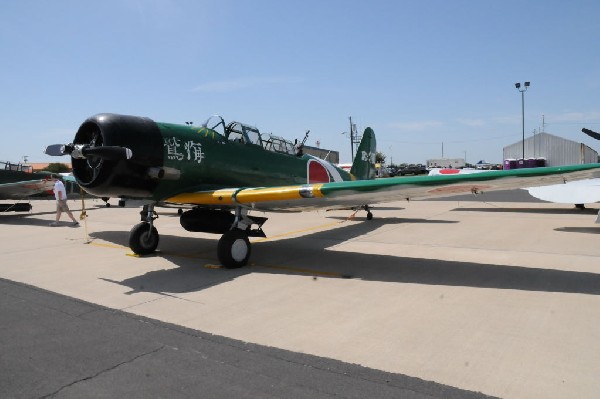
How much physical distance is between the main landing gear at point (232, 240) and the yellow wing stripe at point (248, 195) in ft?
1.40

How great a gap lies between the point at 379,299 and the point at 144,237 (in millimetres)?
4966

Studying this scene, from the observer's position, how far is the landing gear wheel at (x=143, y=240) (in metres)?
7.66

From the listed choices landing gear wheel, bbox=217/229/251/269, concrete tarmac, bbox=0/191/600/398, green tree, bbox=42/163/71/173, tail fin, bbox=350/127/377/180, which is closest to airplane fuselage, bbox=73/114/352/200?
landing gear wheel, bbox=217/229/251/269

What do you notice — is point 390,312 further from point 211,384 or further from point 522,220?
point 522,220

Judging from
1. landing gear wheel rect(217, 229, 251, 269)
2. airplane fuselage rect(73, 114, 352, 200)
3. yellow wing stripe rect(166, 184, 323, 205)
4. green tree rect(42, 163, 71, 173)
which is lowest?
landing gear wheel rect(217, 229, 251, 269)

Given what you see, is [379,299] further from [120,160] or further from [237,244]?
[120,160]

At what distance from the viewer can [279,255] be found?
25.3ft

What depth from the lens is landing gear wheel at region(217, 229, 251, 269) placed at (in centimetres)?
643

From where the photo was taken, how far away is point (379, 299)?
4.70m

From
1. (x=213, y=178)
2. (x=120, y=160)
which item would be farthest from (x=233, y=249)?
(x=120, y=160)

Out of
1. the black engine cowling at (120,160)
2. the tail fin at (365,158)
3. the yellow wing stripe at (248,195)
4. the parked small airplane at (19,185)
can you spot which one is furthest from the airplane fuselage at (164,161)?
the parked small airplane at (19,185)

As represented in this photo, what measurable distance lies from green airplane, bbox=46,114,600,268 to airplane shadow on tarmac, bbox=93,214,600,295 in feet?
1.87

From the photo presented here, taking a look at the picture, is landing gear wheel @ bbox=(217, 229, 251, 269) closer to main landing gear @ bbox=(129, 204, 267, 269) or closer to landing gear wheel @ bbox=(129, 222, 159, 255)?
main landing gear @ bbox=(129, 204, 267, 269)

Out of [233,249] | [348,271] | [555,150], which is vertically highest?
[555,150]
